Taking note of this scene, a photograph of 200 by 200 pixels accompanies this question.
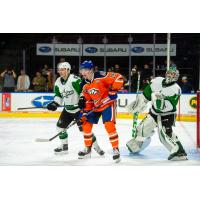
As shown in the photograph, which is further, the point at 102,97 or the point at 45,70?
the point at 45,70

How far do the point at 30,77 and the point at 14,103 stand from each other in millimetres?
990

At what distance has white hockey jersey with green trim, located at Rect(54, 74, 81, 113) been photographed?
16.1 ft

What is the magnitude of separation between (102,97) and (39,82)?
4.68 ft

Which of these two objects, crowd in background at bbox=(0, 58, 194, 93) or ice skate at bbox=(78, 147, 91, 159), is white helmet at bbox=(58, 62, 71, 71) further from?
ice skate at bbox=(78, 147, 91, 159)

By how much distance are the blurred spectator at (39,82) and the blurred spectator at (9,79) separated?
24cm

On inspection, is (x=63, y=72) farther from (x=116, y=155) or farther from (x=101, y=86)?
(x=116, y=155)

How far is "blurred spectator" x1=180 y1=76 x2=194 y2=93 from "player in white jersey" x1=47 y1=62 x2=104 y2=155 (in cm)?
95

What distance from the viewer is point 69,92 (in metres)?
4.94

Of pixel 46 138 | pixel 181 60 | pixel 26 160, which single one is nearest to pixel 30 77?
pixel 46 138

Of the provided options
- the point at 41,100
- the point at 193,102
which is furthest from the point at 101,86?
the point at 41,100

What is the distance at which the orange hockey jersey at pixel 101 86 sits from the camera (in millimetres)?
4723

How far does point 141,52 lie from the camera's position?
19.0ft

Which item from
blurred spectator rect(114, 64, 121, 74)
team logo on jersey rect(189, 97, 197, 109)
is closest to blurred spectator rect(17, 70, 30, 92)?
blurred spectator rect(114, 64, 121, 74)
